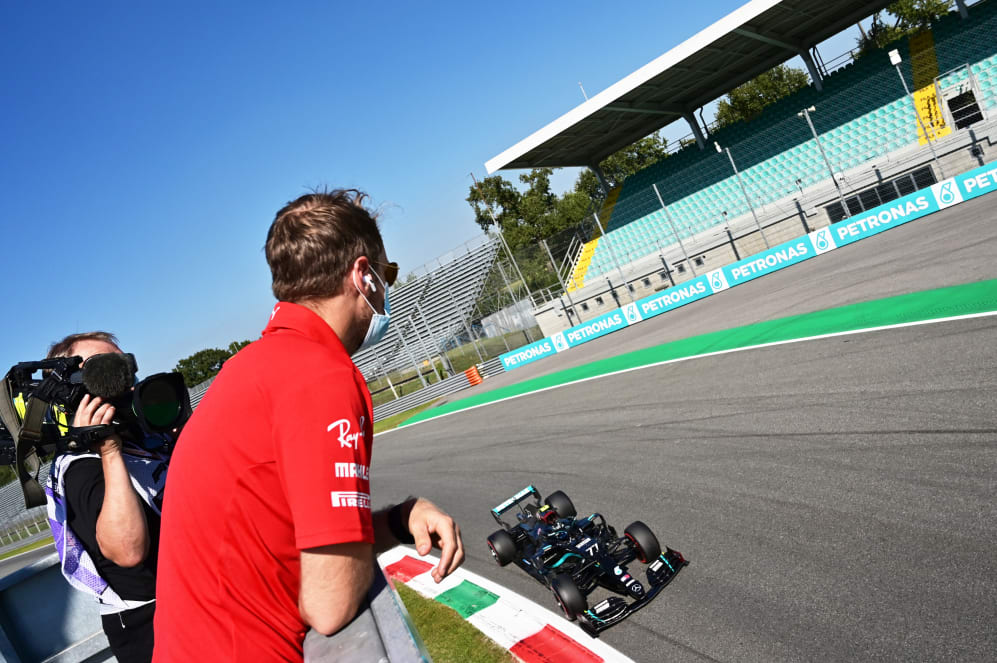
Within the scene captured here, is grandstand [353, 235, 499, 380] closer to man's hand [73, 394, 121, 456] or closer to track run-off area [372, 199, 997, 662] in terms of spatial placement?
track run-off area [372, 199, 997, 662]

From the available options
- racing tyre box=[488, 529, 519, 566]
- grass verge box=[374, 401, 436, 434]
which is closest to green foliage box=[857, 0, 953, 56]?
grass verge box=[374, 401, 436, 434]

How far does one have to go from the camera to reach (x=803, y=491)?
20.0ft

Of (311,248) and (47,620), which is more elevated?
(311,248)

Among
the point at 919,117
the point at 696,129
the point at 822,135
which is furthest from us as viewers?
the point at 696,129

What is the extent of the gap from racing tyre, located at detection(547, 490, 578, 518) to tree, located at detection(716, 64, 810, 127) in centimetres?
5138

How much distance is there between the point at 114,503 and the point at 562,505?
202 inches

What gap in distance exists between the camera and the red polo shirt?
139cm

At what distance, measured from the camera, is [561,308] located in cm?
2814

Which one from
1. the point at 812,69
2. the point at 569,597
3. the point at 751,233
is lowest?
the point at 569,597

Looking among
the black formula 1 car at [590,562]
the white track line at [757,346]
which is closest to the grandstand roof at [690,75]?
the white track line at [757,346]

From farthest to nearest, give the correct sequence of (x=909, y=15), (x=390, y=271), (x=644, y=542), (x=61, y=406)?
(x=909, y=15) → (x=644, y=542) → (x=61, y=406) → (x=390, y=271)

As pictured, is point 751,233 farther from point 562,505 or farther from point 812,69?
point 562,505

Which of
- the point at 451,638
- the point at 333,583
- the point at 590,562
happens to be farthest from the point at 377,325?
the point at 451,638

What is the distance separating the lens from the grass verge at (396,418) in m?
24.9
